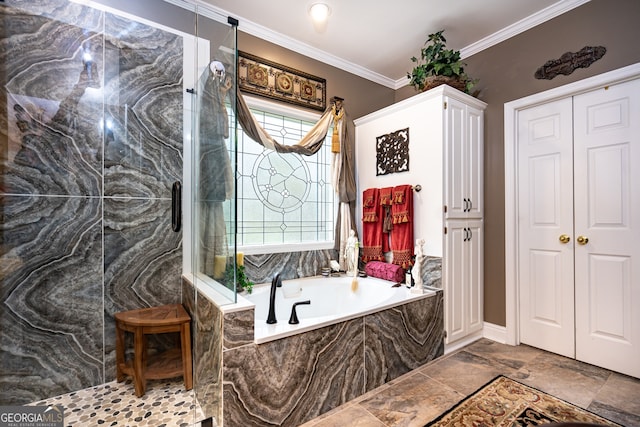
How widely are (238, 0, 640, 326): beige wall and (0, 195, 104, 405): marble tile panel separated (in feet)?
6.12

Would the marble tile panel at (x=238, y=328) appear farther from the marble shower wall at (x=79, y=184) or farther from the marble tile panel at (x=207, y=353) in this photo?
the marble shower wall at (x=79, y=184)

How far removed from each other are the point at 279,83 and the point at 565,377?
3.19 meters

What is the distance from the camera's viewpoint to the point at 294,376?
1.57m

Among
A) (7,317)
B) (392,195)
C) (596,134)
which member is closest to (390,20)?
(392,195)

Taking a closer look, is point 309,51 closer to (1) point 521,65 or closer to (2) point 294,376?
(1) point 521,65

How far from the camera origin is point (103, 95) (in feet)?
6.49

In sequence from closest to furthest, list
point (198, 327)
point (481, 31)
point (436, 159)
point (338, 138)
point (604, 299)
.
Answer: point (198, 327) < point (604, 299) < point (436, 159) < point (481, 31) < point (338, 138)

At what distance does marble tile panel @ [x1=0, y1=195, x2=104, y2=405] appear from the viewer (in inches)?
67.5

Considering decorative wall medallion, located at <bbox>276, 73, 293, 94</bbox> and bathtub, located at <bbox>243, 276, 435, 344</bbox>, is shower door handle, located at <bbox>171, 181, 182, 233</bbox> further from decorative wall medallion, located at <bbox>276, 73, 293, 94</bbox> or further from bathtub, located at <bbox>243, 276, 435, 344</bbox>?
decorative wall medallion, located at <bbox>276, 73, 293, 94</bbox>

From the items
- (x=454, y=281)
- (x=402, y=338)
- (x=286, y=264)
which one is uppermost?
(x=286, y=264)

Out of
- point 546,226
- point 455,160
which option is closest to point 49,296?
point 455,160

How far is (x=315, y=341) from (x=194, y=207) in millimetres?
1291

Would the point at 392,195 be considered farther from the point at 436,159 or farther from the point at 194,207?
the point at 194,207

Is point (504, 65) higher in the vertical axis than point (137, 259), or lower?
higher
